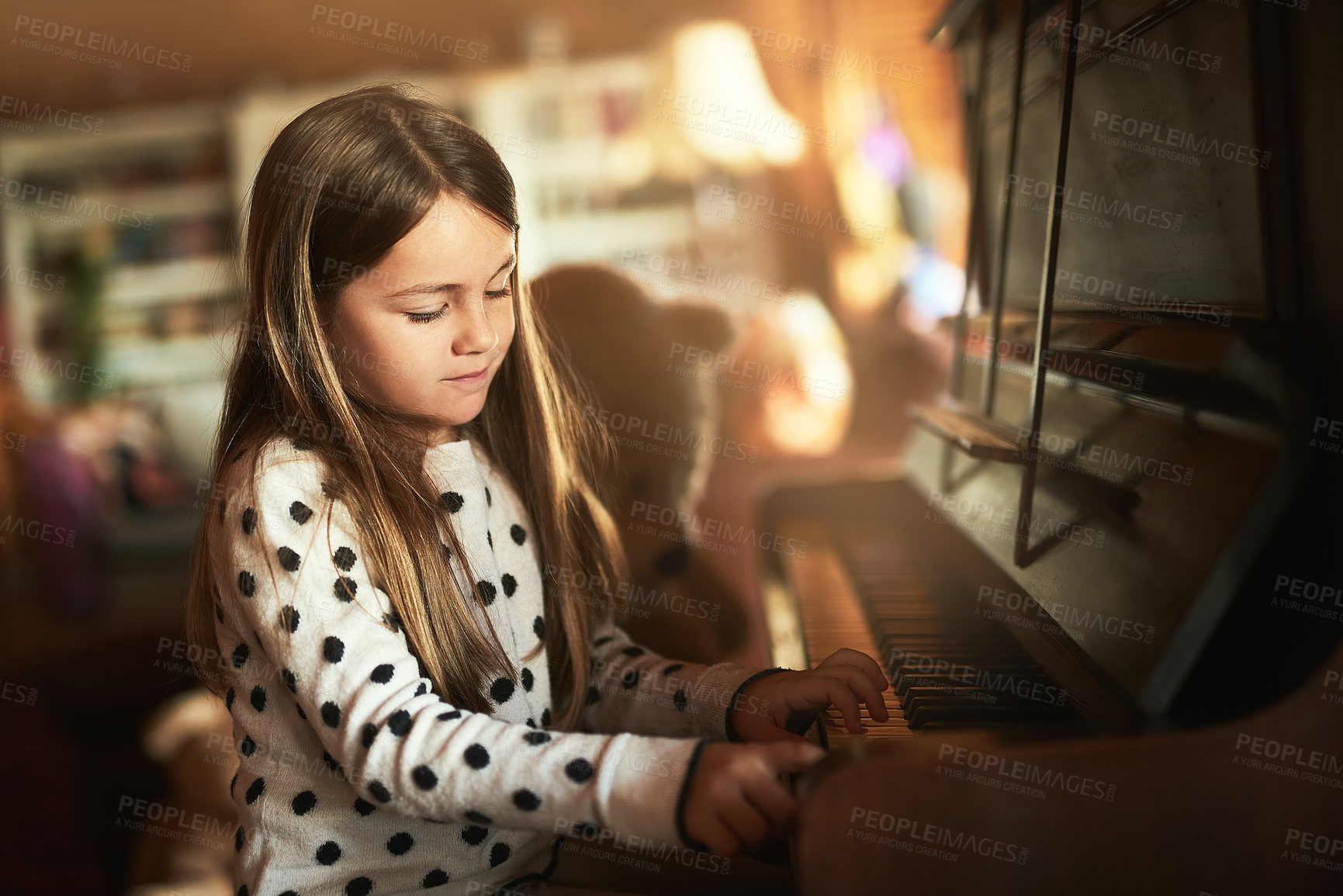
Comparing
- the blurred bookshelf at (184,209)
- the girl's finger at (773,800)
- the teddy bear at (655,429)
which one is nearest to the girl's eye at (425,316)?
the girl's finger at (773,800)

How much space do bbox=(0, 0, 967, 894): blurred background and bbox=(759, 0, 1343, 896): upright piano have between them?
83 cm

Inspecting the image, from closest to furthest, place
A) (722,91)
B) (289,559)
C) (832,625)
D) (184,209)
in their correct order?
(289,559) → (832,625) → (722,91) → (184,209)

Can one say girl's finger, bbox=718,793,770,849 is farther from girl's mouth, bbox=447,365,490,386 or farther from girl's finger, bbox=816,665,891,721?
girl's mouth, bbox=447,365,490,386

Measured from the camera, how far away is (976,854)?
2.28ft

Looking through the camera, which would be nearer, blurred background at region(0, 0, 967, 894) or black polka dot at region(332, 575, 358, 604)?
black polka dot at region(332, 575, 358, 604)

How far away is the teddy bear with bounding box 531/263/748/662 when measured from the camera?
66.3 inches

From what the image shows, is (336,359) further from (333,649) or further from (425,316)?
(333,649)

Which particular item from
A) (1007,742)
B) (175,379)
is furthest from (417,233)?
(175,379)

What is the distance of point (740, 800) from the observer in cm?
66

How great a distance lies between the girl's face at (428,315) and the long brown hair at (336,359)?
0.01m

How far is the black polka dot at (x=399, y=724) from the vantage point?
2.36 feet

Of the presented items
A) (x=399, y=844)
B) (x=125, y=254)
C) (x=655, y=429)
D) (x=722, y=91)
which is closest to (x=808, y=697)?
(x=399, y=844)

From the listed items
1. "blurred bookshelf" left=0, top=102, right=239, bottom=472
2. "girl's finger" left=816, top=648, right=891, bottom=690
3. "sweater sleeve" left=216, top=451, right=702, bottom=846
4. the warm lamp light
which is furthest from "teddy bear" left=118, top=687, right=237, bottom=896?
"blurred bookshelf" left=0, top=102, right=239, bottom=472

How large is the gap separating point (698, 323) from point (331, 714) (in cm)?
122
